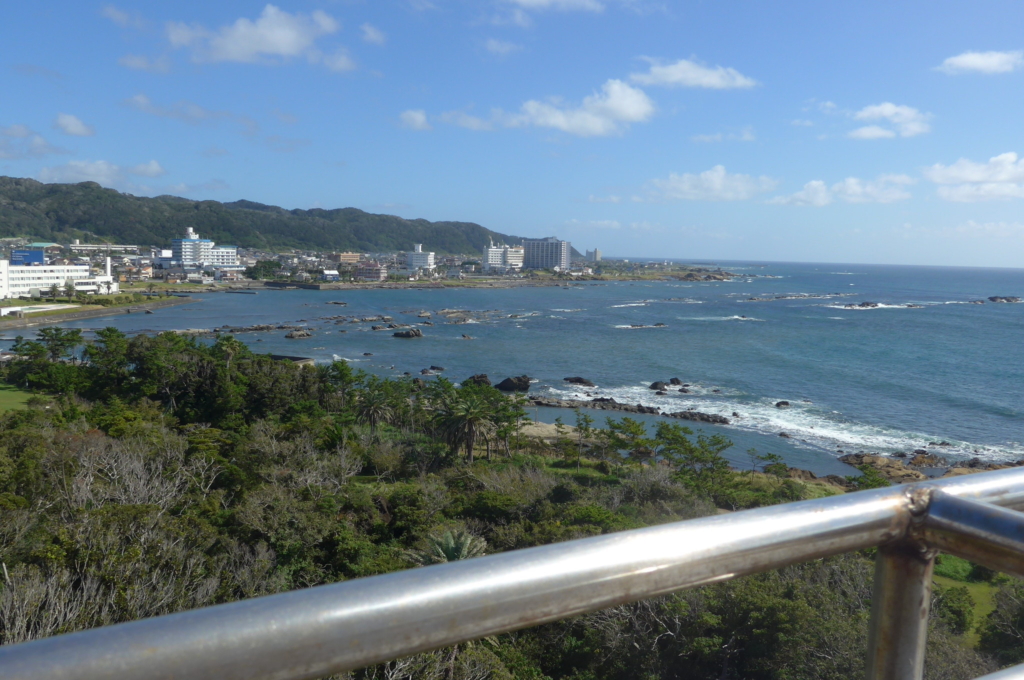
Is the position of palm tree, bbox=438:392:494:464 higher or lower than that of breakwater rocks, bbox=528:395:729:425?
higher

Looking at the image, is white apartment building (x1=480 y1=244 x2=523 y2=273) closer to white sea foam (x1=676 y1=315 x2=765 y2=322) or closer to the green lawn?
white sea foam (x1=676 y1=315 x2=765 y2=322)

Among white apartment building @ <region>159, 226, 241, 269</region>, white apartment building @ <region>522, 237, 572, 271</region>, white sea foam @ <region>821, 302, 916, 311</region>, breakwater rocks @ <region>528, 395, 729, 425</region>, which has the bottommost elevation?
breakwater rocks @ <region>528, 395, 729, 425</region>

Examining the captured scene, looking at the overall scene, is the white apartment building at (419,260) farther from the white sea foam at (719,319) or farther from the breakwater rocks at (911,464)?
the breakwater rocks at (911,464)

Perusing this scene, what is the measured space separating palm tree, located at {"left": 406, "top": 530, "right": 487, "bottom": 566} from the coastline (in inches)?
1472

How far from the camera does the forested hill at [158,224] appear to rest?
106500 mm

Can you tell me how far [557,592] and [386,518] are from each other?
1027 centimetres

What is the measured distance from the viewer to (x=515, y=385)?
25062 millimetres

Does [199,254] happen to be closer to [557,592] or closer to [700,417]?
[700,417]

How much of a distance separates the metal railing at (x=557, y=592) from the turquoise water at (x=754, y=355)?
18084mm

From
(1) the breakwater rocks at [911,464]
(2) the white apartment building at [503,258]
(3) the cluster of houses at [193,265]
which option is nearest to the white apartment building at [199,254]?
(3) the cluster of houses at [193,265]

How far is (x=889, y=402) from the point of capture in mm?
23531

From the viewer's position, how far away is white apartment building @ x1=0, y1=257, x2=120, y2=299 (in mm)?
48219

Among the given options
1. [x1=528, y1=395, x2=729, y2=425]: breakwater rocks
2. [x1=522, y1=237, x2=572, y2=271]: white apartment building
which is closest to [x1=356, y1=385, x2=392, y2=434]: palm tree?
[x1=528, y1=395, x2=729, y2=425]: breakwater rocks

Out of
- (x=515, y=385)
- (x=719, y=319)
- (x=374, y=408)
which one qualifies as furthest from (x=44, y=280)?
(x=719, y=319)
